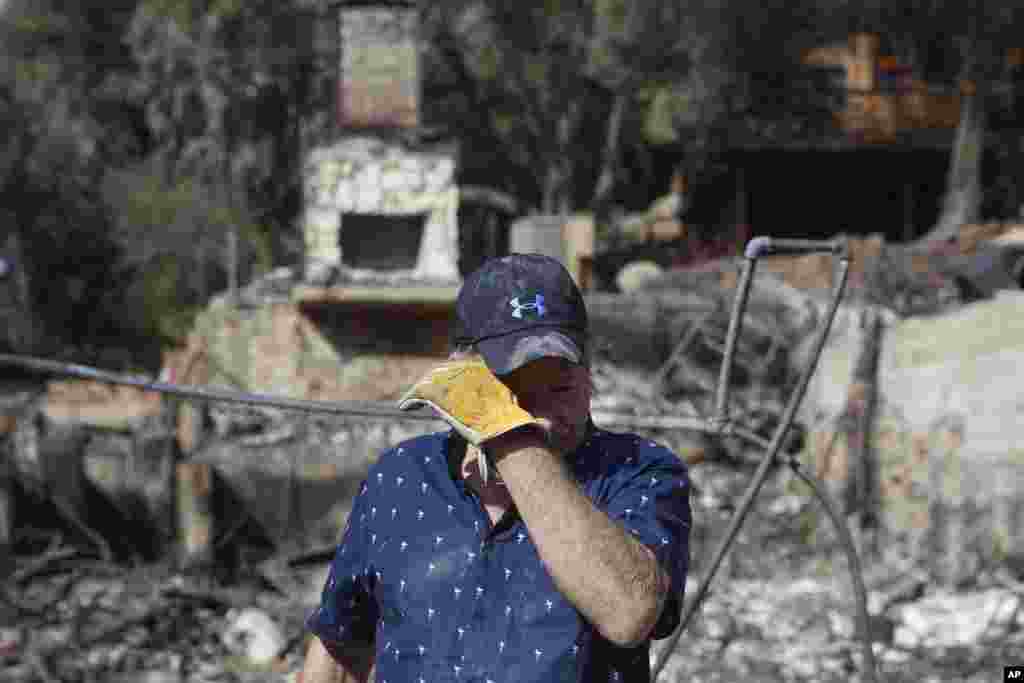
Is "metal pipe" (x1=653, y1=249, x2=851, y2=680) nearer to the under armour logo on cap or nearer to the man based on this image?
the man

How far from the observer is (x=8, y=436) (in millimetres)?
7344

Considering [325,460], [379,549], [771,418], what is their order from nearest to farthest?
[379,549], [325,460], [771,418]

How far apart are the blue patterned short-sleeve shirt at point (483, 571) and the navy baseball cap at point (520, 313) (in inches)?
6.8

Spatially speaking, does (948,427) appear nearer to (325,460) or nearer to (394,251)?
(325,460)

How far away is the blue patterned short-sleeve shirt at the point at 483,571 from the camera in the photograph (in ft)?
5.04

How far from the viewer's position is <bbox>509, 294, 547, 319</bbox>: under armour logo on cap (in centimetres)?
156

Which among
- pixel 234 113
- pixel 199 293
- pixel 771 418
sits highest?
pixel 234 113

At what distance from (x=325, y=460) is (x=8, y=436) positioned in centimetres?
175

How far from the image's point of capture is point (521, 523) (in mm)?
1600

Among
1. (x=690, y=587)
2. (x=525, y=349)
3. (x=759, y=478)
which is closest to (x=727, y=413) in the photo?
(x=759, y=478)

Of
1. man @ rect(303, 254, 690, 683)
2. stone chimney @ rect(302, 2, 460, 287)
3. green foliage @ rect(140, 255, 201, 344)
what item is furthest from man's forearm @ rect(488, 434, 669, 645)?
green foliage @ rect(140, 255, 201, 344)

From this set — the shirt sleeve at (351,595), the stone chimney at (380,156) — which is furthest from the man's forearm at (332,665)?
the stone chimney at (380,156)

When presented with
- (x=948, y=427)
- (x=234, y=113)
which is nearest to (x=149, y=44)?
(x=234, y=113)

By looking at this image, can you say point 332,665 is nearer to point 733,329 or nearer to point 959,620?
point 733,329
